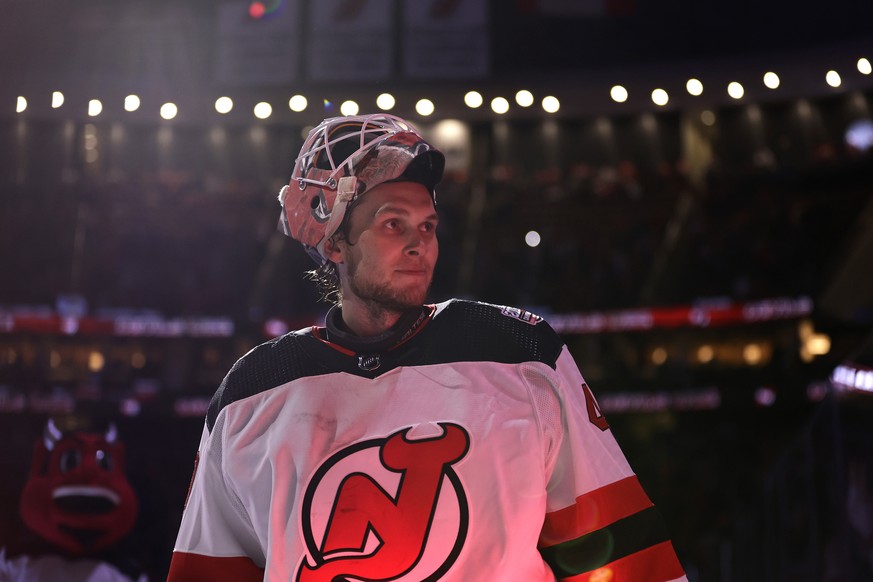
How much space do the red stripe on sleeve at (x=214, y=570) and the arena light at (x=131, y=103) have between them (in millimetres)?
1964

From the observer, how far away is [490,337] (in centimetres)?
171

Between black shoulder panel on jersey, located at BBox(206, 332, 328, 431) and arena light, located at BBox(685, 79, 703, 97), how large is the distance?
7.95 ft

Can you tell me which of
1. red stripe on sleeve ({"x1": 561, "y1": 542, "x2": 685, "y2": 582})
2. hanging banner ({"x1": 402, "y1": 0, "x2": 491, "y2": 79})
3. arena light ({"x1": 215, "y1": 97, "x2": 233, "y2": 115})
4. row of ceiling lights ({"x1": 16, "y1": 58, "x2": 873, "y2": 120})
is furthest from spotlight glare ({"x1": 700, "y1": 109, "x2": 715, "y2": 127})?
red stripe on sleeve ({"x1": 561, "y1": 542, "x2": 685, "y2": 582})

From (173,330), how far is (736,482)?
631 centimetres

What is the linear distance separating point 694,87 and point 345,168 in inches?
95.5

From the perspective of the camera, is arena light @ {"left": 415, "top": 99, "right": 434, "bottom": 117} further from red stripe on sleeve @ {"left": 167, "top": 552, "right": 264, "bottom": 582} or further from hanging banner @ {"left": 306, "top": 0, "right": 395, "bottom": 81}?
red stripe on sleeve @ {"left": 167, "top": 552, "right": 264, "bottom": 582}

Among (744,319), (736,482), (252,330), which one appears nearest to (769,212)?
(744,319)

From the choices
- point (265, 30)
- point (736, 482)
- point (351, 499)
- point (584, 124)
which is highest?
point (584, 124)

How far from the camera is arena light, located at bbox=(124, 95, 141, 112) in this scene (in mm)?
3219

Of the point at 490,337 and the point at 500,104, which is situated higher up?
the point at 500,104

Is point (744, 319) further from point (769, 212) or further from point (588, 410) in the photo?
point (588, 410)

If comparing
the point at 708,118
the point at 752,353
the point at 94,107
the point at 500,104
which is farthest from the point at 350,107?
the point at 708,118

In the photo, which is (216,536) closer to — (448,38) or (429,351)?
(429,351)

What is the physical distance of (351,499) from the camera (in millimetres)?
1597
